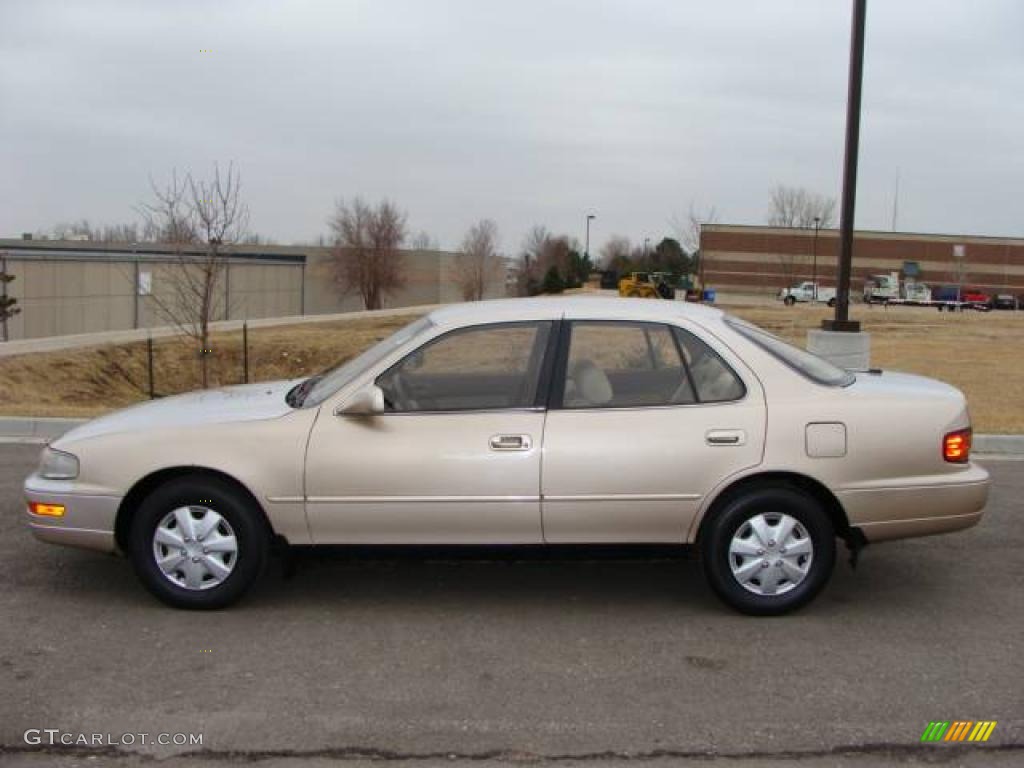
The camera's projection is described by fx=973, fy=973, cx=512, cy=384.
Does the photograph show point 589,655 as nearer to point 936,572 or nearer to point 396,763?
point 396,763

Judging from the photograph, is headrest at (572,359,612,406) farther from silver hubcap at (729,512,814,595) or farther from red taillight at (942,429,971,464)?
red taillight at (942,429,971,464)

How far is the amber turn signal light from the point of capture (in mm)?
4535

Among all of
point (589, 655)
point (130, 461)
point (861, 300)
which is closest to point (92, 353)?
point (130, 461)

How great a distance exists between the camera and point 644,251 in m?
99.5

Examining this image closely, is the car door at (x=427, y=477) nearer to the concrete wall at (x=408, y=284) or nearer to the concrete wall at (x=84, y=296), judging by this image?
the concrete wall at (x=84, y=296)

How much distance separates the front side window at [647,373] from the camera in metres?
4.60

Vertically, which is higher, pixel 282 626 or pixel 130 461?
pixel 130 461

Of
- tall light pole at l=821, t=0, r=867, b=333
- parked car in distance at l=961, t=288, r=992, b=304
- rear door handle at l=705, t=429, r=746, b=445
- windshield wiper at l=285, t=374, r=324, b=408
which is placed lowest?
rear door handle at l=705, t=429, r=746, b=445

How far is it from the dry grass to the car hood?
6.45m

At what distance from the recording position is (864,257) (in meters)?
89.8

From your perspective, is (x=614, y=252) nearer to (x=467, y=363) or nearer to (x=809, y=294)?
(x=809, y=294)

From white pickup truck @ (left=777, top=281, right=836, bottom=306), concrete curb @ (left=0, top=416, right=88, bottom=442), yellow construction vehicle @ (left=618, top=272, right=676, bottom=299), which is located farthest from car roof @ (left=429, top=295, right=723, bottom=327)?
white pickup truck @ (left=777, top=281, right=836, bottom=306)

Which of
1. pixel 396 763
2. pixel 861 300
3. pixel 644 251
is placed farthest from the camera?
pixel 644 251

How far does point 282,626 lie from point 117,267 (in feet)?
112
